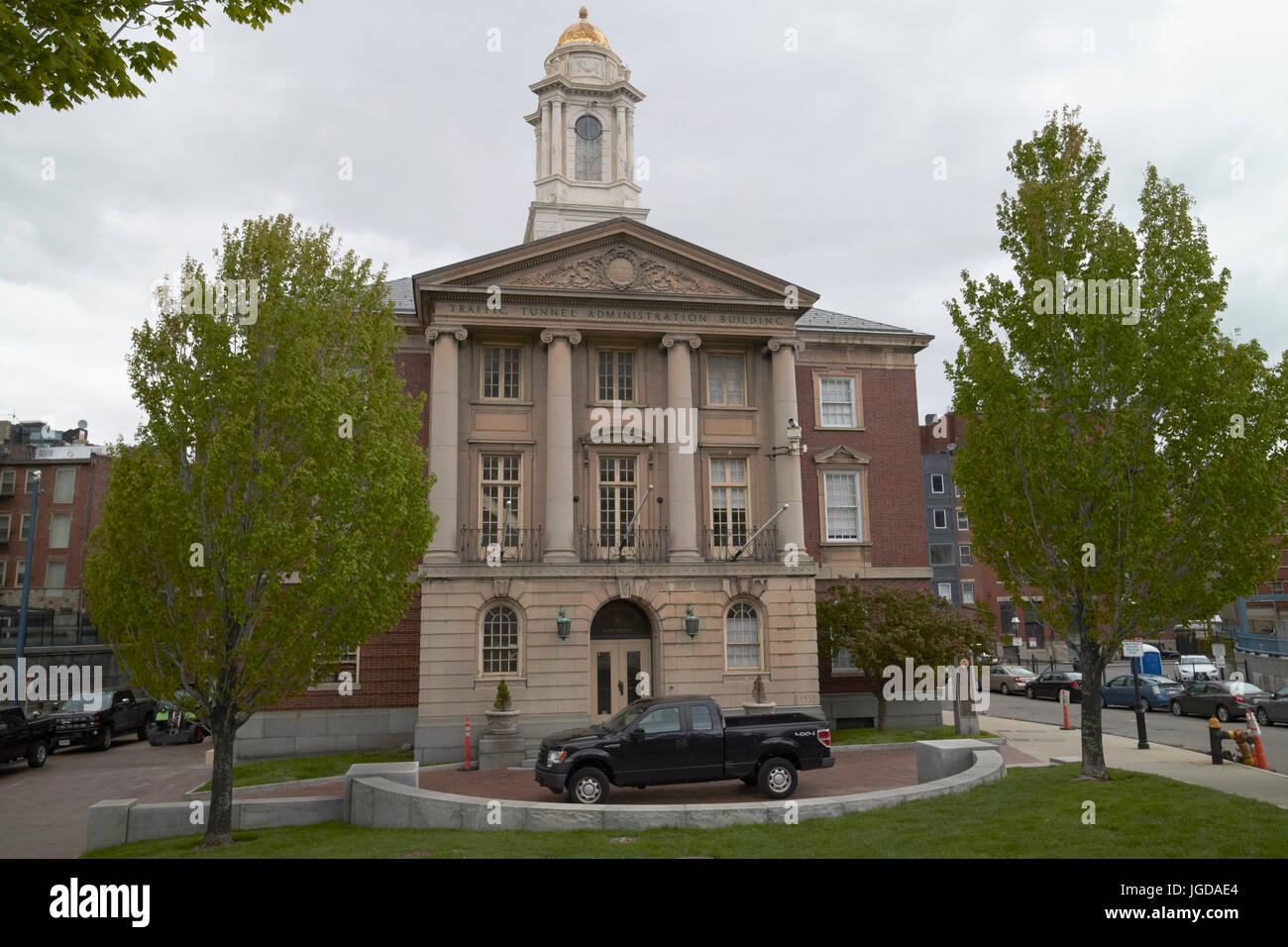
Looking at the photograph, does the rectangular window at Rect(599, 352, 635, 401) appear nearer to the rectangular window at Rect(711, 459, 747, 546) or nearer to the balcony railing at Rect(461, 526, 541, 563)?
the rectangular window at Rect(711, 459, 747, 546)

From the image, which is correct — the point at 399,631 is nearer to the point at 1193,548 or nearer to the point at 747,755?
the point at 747,755

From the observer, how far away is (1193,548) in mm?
14227

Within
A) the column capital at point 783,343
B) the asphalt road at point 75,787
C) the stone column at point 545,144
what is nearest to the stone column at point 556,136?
the stone column at point 545,144

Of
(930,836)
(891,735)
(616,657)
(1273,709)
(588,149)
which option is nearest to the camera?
(930,836)

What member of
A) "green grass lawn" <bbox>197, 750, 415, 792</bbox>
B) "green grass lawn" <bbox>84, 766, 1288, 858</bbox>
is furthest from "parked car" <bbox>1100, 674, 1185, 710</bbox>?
"green grass lawn" <bbox>197, 750, 415, 792</bbox>

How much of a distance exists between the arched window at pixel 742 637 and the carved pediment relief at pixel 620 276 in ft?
30.4

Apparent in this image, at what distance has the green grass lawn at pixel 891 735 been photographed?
2448 centimetres

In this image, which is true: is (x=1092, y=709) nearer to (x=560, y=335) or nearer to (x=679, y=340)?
(x=679, y=340)

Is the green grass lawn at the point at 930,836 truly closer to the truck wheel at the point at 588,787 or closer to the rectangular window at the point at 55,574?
the truck wheel at the point at 588,787

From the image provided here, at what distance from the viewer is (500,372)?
26.9 m

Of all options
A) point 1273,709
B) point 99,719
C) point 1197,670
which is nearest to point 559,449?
point 99,719

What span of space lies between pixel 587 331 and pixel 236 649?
1556 cm

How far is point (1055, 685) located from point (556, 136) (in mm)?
31071
